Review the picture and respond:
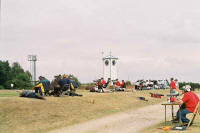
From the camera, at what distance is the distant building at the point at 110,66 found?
64.4 meters

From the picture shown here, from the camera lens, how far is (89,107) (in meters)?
19.5

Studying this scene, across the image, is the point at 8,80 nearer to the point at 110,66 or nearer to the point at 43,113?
the point at 110,66

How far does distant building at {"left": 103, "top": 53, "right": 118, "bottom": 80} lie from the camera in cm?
6438

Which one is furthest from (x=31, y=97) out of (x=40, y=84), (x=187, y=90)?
(x=187, y=90)

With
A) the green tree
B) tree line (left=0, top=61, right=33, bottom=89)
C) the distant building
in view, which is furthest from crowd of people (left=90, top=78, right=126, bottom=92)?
the green tree

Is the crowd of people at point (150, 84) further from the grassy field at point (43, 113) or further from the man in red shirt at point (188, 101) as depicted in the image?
the man in red shirt at point (188, 101)

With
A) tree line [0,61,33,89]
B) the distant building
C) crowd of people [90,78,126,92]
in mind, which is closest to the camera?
crowd of people [90,78,126,92]

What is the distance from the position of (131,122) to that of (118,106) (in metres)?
8.19

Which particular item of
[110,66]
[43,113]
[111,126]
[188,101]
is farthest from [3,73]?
[188,101]

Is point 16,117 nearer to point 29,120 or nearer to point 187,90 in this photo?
point 29,120

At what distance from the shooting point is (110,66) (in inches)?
2564

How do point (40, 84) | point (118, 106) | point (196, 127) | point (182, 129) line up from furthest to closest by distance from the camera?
point (118, 106) < point (40, 84) < point (196, 127) < point (182, 129)

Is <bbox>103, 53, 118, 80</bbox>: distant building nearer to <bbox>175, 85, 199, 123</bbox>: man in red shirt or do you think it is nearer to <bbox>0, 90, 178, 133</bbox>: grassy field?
<bbox>0, 90, 178, 133</bbox>: grassy field

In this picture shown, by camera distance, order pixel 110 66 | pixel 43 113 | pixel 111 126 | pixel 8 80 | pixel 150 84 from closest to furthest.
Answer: pixel 111 126, pixel 43 113, pixel 150 84, pixel 110 66, pixel 8 80
